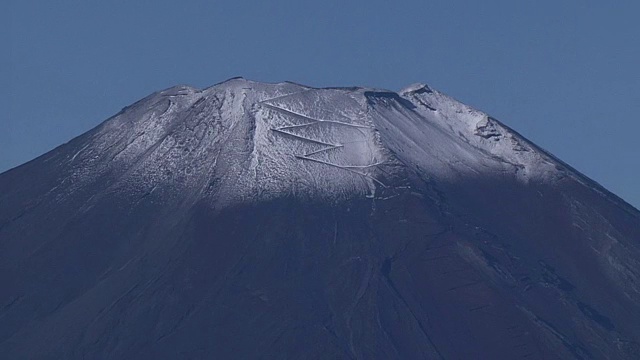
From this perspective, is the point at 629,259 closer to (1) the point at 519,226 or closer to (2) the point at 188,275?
(1) the point at 519,226

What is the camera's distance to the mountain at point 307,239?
85938 millimetres

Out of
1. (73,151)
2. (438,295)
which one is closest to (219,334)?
(438,295)

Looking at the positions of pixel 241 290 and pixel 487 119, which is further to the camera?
pixel 487 119

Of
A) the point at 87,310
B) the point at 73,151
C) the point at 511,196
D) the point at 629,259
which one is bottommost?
the point at 629,259

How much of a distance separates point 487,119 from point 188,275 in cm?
2733

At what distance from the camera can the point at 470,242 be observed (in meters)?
92.4

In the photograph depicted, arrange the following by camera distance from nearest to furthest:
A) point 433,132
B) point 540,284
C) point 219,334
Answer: point 219,334 < point 540,284 < point 433,132

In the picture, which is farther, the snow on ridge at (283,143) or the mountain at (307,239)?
the snow on ridge at (283,143)

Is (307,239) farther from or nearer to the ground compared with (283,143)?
nearer to the ground

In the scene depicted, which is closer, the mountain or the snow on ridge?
the mountain

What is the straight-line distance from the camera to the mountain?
85938 millimetres

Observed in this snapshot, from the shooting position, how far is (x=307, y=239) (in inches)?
3617

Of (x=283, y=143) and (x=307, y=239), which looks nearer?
(x=307, y=239)

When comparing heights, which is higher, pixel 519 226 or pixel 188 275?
pixel 188 275
